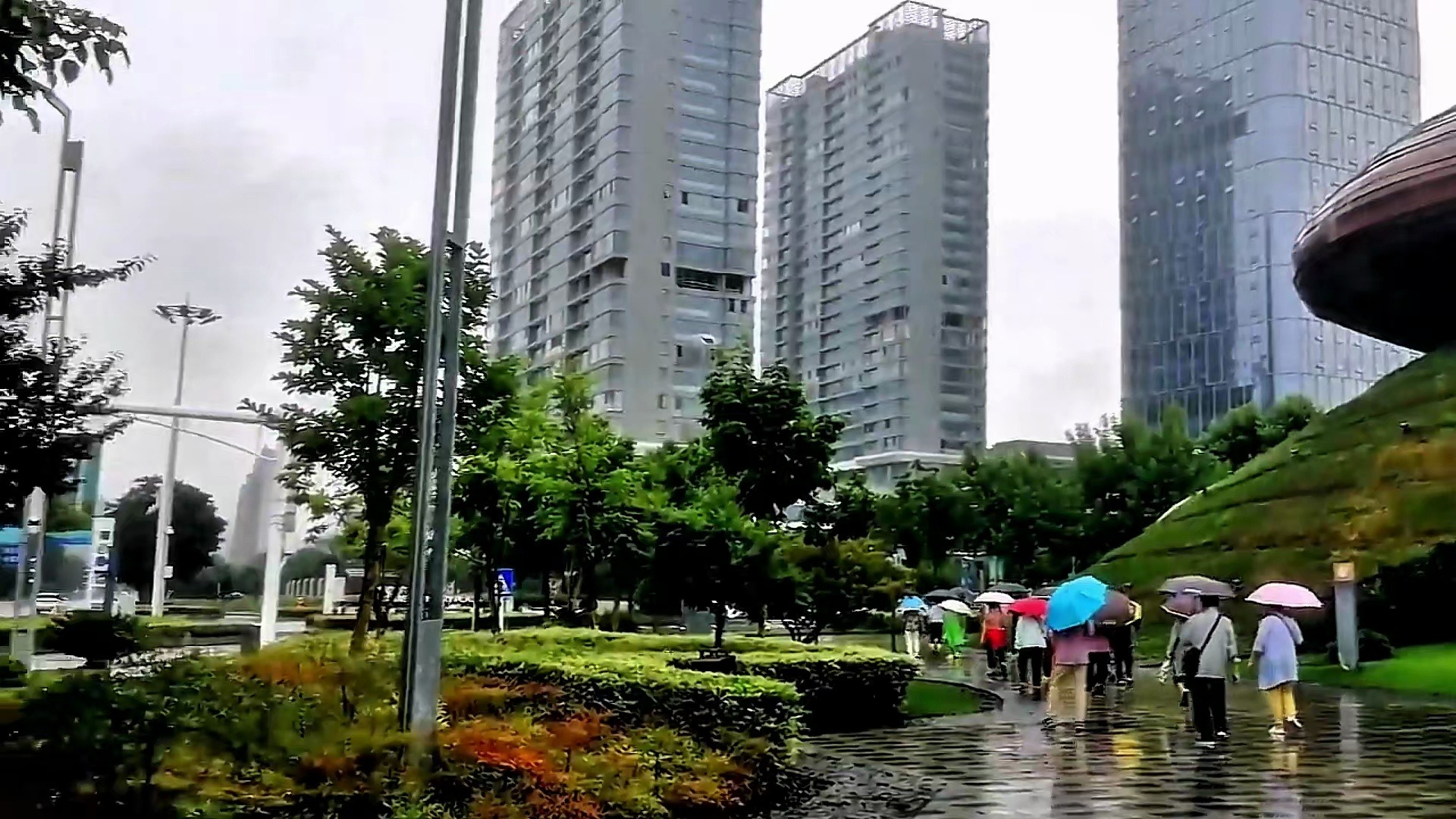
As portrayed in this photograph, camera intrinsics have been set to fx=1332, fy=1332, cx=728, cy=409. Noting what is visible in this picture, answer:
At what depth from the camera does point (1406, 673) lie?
21859mm

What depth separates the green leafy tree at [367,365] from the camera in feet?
48.2

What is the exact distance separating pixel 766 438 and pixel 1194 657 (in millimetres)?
7413

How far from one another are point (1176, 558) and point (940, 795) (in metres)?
23.8

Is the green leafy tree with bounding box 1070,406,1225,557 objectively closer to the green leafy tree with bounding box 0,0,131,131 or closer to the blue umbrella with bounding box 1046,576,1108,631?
the blue umbrella with bounding box 1046,576,1108,631

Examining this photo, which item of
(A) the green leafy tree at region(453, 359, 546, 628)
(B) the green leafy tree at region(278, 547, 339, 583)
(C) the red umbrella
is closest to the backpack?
(C) the red umbrella

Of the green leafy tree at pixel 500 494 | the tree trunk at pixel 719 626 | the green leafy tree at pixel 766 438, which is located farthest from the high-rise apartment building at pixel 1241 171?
the tree trunk at pixel 719 626

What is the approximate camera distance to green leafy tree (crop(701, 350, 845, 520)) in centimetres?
1917

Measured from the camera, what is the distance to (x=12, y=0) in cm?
575

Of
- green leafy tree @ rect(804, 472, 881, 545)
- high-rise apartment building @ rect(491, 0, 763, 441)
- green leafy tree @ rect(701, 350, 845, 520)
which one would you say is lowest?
green leafy tree @ rect(804, 472, 881, 545)

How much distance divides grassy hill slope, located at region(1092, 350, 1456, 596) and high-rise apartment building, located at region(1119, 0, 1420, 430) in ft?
103

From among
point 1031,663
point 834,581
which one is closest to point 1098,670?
Answer: point 1031,663

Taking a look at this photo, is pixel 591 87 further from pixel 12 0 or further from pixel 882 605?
pixel 12 0

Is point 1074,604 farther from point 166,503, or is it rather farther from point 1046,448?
point 1046,448

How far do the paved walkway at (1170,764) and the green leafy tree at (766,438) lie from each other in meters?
4.37
